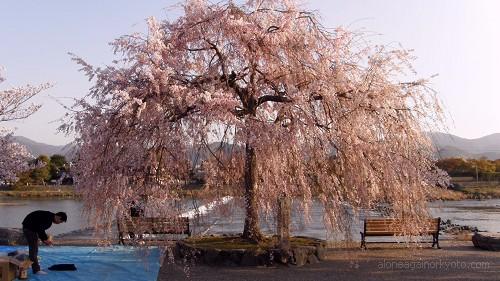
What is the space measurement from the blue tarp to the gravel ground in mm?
406

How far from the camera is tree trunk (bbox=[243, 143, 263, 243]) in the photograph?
11.5 m

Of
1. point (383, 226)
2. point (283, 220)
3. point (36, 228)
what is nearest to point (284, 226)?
point (283, 220)

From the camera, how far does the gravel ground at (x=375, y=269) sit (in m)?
9.88

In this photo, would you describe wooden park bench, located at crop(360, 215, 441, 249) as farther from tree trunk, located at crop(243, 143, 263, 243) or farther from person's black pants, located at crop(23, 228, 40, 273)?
person's black pants, located at crop(23, 228, 40, 273)

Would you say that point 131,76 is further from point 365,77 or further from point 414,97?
point 414,97

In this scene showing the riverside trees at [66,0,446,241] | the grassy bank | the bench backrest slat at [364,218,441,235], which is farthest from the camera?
the grassy bank

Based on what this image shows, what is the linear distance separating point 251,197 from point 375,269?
9.30 ft

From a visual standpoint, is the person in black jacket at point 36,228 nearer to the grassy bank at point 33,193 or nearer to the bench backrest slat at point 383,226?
the bench backrest slat at point 383,226

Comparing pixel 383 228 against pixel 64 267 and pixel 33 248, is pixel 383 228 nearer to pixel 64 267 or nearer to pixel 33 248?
pixel 64 267

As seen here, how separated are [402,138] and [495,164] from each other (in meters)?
104

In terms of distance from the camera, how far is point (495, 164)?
4178 inches

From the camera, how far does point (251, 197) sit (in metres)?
11.6

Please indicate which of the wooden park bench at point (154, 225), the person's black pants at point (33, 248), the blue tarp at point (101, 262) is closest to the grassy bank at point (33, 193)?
the blue tarp at point (101, 262)

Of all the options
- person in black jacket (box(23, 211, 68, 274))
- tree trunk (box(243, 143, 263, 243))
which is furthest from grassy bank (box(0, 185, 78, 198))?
person in black jacket (box(23, 211, 68, 274))
